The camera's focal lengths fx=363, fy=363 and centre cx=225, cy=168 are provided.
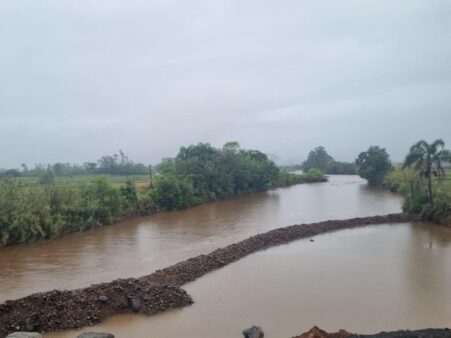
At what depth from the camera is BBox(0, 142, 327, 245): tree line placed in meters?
19.9

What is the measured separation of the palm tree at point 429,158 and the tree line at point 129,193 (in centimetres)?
1875

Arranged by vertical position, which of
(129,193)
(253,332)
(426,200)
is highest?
(129,193)

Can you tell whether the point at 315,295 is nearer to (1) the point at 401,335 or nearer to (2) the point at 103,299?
(1) the point at 401,335

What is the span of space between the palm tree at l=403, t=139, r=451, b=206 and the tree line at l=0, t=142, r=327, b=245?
1875cm

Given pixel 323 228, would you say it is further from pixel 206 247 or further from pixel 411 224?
pixel 206 247

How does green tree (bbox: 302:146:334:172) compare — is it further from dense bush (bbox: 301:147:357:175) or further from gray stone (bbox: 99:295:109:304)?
gray stone (bbox: 99:295:109:304)

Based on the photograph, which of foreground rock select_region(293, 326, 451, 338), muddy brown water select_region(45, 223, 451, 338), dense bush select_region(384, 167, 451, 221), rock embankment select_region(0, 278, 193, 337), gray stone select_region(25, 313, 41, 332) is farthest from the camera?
dense bush select_region(384, 167, 451, 221)

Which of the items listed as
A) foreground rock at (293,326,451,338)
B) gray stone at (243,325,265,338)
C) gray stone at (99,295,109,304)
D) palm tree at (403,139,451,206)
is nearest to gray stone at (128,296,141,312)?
gray stone at (99,295,109,304)

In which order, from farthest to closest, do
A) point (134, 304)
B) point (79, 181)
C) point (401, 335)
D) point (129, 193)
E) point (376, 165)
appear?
point (376, 165), point (79, 181), point (129, 193), point (134, 304), point (401, 335)

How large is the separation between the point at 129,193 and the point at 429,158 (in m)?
21.1

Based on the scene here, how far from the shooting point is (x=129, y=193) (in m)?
28.6

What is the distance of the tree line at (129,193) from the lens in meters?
19.9

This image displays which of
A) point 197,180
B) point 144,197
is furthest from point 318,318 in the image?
point 197,180

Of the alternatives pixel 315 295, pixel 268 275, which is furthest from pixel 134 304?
pixel 315 295
